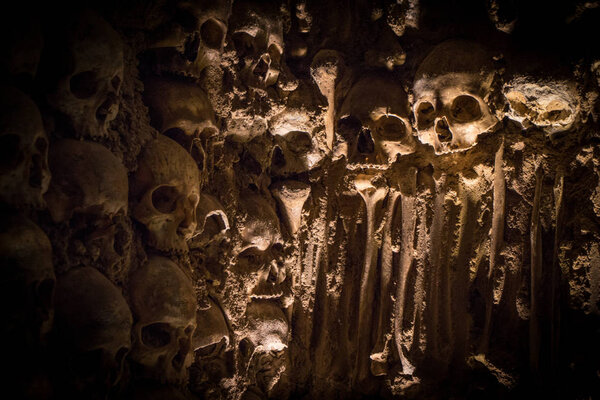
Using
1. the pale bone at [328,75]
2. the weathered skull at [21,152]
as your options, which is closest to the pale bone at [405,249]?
the pale bone at [328,75]

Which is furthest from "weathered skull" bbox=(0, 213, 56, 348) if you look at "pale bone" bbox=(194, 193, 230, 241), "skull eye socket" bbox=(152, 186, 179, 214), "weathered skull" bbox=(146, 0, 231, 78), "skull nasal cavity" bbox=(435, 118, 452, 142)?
"skull nasal cavity" bbox=(435, 118, 452, 142)

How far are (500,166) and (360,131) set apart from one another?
58 cm

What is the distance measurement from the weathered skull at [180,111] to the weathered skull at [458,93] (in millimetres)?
870

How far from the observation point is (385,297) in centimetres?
212

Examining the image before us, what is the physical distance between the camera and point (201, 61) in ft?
6.23

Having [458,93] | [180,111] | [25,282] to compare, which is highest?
[458,93]

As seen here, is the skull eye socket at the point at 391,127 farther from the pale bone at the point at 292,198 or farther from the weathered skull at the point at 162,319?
the weathered skull at the point at 162,319

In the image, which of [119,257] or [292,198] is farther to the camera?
[292,198]

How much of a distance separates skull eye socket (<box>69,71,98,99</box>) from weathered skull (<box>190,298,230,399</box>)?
2.97 feet

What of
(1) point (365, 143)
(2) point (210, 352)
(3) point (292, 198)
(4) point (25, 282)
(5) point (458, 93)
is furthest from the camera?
(3) point (292, 198)

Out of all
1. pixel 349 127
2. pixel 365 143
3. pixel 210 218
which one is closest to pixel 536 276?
pixel 365 143

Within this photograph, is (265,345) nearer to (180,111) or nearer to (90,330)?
(90,330)

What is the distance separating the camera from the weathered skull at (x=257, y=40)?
1.99 metres

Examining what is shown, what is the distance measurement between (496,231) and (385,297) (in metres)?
0.54
